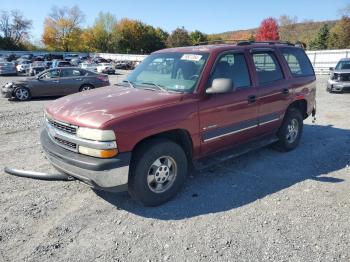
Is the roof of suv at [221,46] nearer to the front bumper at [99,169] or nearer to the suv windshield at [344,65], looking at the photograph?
the front bumper at [99,169]

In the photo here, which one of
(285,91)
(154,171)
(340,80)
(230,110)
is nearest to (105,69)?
(340,80)

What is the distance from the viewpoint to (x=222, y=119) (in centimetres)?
487

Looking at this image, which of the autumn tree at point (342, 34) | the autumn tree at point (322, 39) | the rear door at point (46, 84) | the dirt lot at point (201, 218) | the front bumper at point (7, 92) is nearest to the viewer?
the dirt lot at point (201, 218)

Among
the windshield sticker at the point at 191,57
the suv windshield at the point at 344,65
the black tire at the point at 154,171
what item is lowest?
the black tire at the point at 154,171

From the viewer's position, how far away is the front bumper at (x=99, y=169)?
376 cm

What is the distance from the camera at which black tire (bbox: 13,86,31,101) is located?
49.0 feet

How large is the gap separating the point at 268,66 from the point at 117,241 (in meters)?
3.90

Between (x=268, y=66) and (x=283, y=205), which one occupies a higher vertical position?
(x=268, y=66)

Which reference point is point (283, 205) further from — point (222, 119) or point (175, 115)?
point (175, 115)

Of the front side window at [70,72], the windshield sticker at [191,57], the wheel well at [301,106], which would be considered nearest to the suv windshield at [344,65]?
the wheel well at [301,106]

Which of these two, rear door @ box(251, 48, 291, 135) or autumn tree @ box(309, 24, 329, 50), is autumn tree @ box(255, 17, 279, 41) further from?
rear door @ box(251, 48, 291, 135)

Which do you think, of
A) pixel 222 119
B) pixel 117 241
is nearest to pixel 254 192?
pixel 222 119

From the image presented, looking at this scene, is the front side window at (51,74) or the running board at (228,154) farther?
the front side window at (51,74)

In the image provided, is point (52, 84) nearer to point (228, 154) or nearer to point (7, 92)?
point (7, 92)
